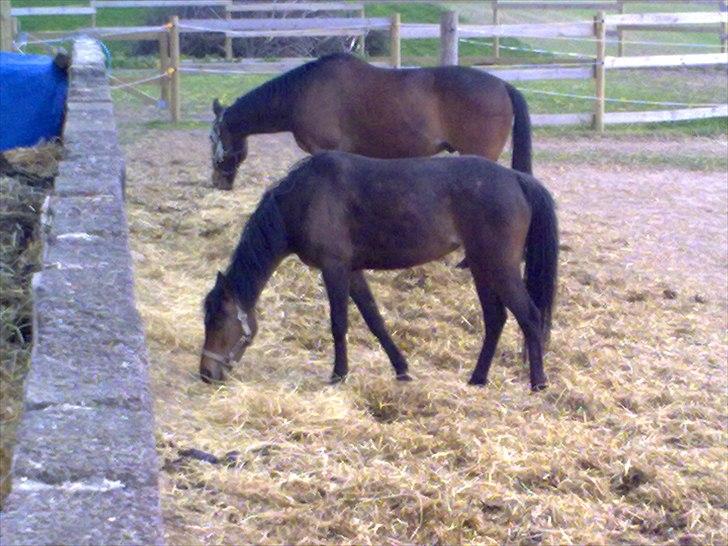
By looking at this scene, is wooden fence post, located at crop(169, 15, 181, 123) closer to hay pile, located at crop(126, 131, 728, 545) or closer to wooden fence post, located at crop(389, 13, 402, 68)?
wooden fence post, located at crop(389, 13, 402, 68)

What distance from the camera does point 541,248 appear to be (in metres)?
5.43

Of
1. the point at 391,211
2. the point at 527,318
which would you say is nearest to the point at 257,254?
the point at 391,211

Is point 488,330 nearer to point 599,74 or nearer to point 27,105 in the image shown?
point 27,105

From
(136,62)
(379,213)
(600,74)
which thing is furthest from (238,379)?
(136,62)

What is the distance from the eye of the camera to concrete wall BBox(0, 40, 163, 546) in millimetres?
2008

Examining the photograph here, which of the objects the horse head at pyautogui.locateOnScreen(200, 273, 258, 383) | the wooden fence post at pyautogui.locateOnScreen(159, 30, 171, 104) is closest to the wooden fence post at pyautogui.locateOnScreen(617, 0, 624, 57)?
the wooden fence post at pyautogui.locateOnScreen(159, 30, 171, 104)

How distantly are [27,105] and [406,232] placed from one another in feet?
10.2

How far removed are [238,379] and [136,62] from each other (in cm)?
1545

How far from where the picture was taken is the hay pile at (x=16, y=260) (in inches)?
127

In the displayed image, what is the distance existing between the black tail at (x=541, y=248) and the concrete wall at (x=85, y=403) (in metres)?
2.19

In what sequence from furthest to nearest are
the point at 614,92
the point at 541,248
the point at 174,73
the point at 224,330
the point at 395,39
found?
the point at 614,92 < the point at 395,39 < the point at 174,73 < the point at 541,248 < the point at 224,330

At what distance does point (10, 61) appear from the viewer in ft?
23.9

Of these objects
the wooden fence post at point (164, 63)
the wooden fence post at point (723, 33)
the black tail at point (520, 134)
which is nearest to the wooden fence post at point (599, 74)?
the wooden fence post at point (164, 63)

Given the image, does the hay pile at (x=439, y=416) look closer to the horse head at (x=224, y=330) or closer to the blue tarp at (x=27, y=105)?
the horse head at (x=224, y=330)
